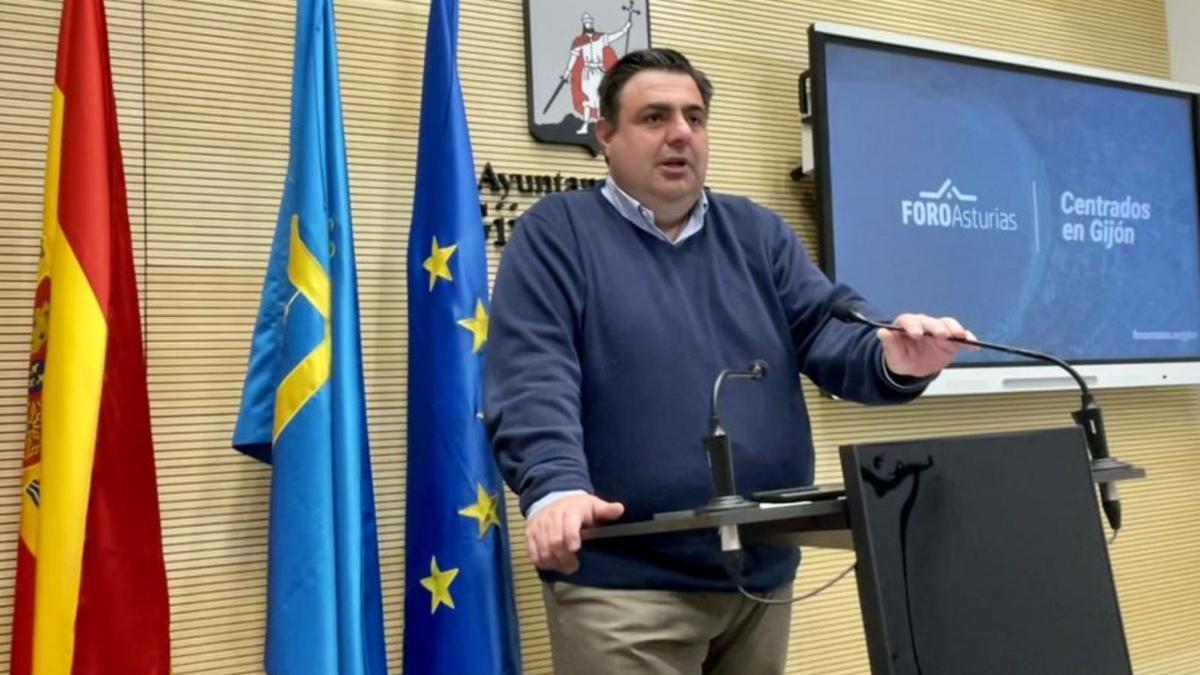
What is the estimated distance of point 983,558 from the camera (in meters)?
1.16

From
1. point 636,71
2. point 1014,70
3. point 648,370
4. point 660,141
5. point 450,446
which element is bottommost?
point 450,446

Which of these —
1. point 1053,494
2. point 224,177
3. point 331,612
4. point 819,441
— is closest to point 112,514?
point 331,612

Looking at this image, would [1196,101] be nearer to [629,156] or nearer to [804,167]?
[804,167]

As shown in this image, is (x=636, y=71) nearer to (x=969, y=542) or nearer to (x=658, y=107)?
(x=658, y=107)

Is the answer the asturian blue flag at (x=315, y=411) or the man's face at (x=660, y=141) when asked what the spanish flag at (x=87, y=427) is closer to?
the asturian blue flag at (x=315, y=411)

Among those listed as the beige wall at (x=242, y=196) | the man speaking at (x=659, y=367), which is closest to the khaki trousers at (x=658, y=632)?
the man speaking at (x=659, y=367)

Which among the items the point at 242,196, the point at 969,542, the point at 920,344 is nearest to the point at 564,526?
the point at 969,542

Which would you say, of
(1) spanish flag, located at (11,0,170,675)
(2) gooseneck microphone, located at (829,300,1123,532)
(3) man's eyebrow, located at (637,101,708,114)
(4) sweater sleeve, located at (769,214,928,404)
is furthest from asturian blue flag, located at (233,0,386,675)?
(2) gooseneck microphone, located at (829,300,1123,532)

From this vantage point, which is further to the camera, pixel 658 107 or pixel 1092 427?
pixel 658 107

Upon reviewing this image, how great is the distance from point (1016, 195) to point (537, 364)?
2031mm

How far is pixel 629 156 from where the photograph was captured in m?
1.64

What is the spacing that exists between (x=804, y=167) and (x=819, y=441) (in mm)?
665

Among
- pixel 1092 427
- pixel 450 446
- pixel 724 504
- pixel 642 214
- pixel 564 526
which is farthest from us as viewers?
pixel 450 446

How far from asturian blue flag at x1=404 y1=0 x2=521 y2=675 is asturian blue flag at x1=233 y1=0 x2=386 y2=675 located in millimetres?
89
